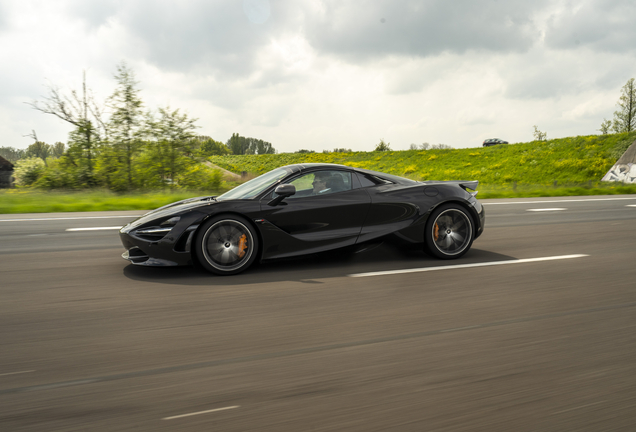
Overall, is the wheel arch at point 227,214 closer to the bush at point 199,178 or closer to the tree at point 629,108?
the bush at point 199,178

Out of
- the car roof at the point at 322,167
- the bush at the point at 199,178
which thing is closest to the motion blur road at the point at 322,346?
the car roof at the point at 322,167

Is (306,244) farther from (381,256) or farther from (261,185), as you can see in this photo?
(381,256)

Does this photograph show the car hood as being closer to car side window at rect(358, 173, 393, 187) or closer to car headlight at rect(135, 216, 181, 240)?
car headlight at rect(135, 216, 181, 240)

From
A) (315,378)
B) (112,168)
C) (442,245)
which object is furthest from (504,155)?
(315,378)

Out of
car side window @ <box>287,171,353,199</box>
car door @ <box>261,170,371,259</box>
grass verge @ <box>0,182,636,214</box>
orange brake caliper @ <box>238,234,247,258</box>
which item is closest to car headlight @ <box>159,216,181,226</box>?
orange brake caliper @ <box>238,234,247,258</box>

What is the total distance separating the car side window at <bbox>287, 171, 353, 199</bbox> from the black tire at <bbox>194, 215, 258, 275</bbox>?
2.28 feet

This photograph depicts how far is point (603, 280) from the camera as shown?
479 centimetres

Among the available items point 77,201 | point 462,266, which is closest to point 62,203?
point 77,201

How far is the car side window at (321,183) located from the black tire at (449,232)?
3.71ft

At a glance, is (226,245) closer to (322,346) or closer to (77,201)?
(322,346)

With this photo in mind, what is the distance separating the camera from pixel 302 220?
5117 mm

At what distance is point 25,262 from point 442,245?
5046mm

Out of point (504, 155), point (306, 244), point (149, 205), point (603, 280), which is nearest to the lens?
point (603, 280)

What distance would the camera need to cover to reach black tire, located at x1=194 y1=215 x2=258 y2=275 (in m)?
4.84
